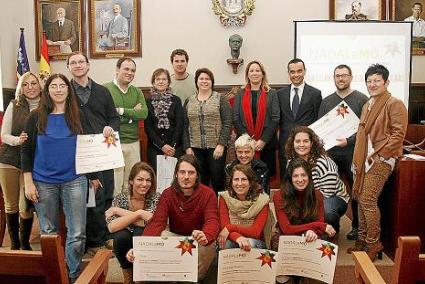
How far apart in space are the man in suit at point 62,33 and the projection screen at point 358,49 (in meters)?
3.00

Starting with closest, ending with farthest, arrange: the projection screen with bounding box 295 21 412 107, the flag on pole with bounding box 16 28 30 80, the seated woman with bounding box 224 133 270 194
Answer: the seated woman with bounding box 224 133 270 194
the projection screen with bounding box 295 21 412 107
the flag on pole with bounding box 16 28 30 80

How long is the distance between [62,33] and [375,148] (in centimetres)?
482

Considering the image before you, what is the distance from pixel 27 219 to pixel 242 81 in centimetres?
382

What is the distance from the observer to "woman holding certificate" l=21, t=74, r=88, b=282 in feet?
10.3

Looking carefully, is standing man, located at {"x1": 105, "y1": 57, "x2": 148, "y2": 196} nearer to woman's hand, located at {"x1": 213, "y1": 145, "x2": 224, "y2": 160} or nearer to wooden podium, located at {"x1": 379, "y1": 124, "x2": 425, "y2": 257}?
woman's hand, located at {"x1": 213, "y1": 145, "x2": 224, "y2": 160}

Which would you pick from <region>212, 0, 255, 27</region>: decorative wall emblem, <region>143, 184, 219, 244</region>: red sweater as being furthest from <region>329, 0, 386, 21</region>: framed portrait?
<region>143, 184, 219, 244</region>: red sweater

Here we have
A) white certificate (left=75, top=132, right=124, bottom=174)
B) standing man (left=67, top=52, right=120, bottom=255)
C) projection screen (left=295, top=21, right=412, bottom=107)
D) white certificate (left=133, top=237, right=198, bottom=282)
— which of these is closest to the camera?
white certificate (left=133, top=237, right=198, bottom=282)

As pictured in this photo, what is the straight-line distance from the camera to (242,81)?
705 centimetres

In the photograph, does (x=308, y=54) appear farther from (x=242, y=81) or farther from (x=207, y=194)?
(x=207, y=194)

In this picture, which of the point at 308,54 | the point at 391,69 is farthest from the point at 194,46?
the point at 391,69

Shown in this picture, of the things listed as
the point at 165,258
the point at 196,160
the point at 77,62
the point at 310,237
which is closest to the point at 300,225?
the point at 310,237

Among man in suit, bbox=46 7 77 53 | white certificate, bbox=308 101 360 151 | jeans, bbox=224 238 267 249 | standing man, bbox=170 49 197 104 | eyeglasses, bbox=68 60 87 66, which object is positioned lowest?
jeans, bbox=224 238 267 249

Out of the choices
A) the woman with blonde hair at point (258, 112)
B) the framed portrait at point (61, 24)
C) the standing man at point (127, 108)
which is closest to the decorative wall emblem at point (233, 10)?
the framed portrait at point (61, 24)

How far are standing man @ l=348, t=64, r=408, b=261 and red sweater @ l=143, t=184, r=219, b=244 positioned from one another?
1182 millimetres
